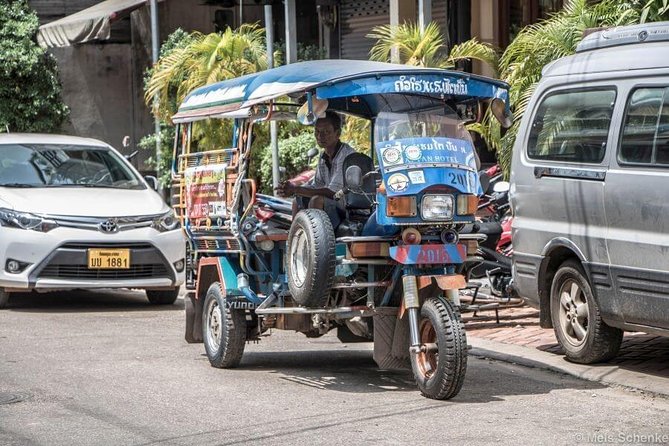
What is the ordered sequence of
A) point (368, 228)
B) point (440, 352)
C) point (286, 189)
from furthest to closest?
point (286, 189) < point (368, 228) < point (440, 352)

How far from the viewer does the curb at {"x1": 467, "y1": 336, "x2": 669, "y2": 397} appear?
882cm

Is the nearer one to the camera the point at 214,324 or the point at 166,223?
the point at 214,324

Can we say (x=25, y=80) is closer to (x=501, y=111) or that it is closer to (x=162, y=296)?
(x=162, y=296)

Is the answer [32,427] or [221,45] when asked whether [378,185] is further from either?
[221,45]

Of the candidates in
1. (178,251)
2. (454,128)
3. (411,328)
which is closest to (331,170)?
(454,128)

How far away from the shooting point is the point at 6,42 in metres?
21.8

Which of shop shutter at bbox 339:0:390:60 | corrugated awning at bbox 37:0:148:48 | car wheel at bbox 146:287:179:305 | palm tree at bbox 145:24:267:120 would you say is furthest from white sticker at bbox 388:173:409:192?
corrugated awning at bbox 37:0:148:48

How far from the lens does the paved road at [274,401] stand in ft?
23.7

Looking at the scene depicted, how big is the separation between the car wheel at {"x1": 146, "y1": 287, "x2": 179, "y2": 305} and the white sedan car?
1 centimetres

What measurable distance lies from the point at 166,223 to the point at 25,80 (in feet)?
32.8

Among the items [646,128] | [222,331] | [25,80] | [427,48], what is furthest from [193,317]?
[25,80]

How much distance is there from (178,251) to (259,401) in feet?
16.7

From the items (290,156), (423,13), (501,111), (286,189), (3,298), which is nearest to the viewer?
(286,189)

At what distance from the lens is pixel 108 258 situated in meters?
12.7
